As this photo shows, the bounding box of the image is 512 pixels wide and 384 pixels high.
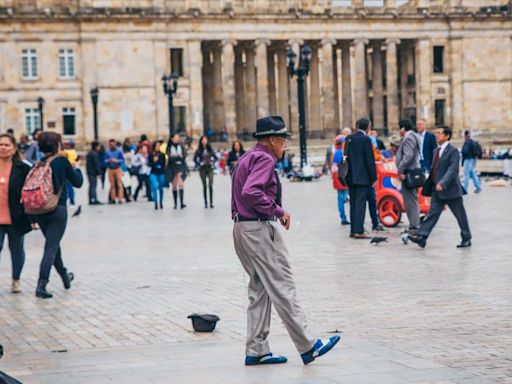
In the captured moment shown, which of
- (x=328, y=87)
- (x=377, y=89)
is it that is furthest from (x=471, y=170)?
(x=377, y=89)

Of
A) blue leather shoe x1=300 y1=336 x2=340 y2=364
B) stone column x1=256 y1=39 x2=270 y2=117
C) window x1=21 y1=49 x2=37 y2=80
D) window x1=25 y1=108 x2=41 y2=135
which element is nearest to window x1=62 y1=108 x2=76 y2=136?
window x1=25 y1=108 x2=41 y2=135

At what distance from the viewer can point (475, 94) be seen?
7731 centimetres

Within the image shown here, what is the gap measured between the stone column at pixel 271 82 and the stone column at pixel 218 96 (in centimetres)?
383

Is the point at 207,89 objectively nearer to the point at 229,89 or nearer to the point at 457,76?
the point at 229,89

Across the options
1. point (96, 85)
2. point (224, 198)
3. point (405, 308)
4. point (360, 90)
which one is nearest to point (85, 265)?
point (405, 308)

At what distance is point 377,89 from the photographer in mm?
78938

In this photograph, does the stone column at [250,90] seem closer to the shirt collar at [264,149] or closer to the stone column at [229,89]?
the stone column at [229,89]

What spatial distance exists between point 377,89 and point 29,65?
890 inches

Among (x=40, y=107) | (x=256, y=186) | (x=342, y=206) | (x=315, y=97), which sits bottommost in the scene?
(x=342, y=206)

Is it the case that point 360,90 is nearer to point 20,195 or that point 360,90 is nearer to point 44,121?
point 44,121

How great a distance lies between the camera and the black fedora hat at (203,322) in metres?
11.7

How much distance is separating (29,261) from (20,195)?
14.2 feet

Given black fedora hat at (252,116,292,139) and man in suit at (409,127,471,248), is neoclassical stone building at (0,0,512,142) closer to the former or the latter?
man in suit at (409,127,471,248)

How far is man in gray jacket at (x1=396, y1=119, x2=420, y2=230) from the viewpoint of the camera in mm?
20703
